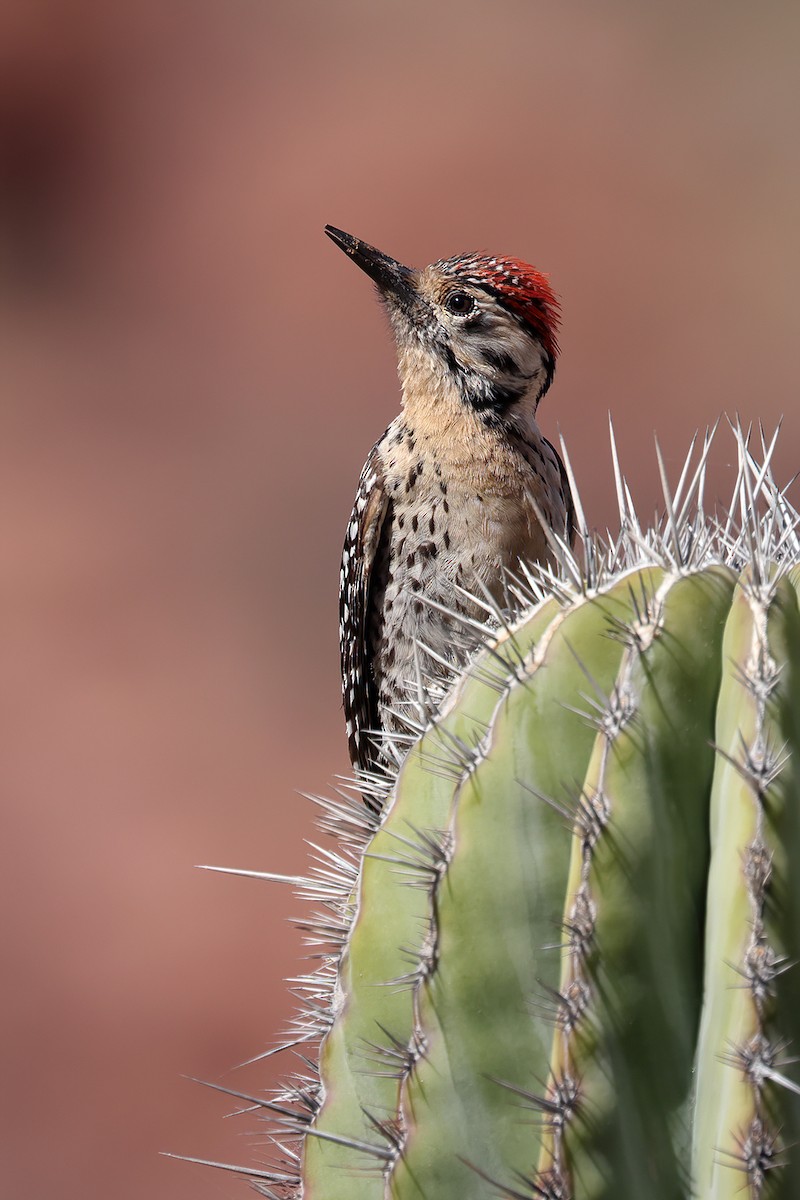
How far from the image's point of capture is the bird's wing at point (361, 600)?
11.1ft

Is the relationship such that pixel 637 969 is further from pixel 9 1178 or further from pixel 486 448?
pixel 9 1178

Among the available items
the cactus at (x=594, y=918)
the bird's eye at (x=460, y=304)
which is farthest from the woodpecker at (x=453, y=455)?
the cactus at (x=594, y=918)

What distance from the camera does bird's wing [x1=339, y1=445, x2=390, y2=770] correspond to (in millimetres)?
3389

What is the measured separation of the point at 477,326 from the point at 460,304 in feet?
0.27

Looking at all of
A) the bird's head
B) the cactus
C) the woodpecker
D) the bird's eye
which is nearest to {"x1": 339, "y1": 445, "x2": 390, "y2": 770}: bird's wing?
the woodpecker

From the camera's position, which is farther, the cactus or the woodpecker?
the woodpecker

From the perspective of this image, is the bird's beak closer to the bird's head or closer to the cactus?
the bird's head

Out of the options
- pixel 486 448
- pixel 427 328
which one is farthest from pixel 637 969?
pixel 427 328

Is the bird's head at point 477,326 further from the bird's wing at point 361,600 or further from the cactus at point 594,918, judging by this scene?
the cactus at point 594,918

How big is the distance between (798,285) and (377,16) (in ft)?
15.1

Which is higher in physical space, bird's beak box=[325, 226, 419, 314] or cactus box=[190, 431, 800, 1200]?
bird's beak box=[325, 226, 419, 314]

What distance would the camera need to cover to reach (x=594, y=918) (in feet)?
3.79

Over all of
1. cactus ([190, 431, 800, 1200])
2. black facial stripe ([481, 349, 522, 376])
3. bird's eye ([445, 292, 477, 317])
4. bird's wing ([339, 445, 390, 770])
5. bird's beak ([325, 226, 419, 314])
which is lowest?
cactus ([190, 431, 800, 1200])

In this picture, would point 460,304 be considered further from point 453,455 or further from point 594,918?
point 594,918
